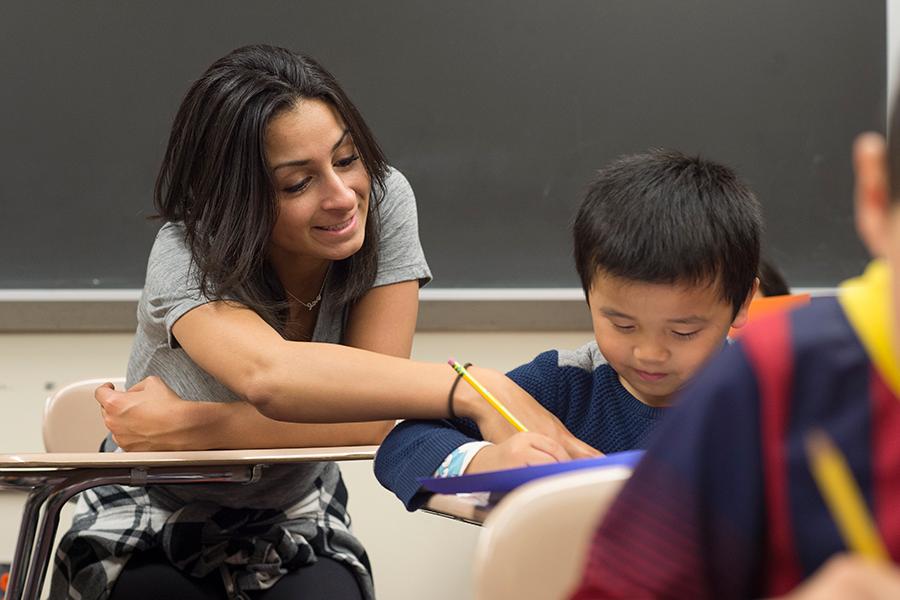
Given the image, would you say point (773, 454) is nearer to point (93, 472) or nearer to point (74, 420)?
point (93, 472)

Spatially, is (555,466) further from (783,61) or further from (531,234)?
(783,61)

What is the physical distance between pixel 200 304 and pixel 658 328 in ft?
2.26

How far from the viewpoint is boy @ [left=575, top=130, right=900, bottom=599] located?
555mm

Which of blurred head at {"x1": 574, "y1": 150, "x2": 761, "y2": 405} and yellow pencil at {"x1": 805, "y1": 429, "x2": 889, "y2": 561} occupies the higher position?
yellow pencil at {"x1": 805, "y1": 429, "x2": 889, "y2": 561}

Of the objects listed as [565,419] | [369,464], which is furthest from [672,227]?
[369,464]

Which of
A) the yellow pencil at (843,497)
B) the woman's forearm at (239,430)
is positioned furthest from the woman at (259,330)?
the yellow pencil at (843,497)

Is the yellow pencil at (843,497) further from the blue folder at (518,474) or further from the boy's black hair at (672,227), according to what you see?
the boy's black hair at (672,227)

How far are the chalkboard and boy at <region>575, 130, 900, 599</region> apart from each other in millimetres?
2302

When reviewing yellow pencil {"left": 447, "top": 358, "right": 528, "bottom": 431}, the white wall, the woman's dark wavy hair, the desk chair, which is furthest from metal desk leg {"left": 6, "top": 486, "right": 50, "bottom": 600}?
the white wall

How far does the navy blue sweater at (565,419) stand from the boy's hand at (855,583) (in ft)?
2.89

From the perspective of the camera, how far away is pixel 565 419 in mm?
1568

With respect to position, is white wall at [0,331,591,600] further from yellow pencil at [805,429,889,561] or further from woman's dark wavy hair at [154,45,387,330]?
yellow pencil at [805,429,889,561]

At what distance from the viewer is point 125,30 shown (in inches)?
111

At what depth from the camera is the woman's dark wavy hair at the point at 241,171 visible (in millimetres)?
1758
